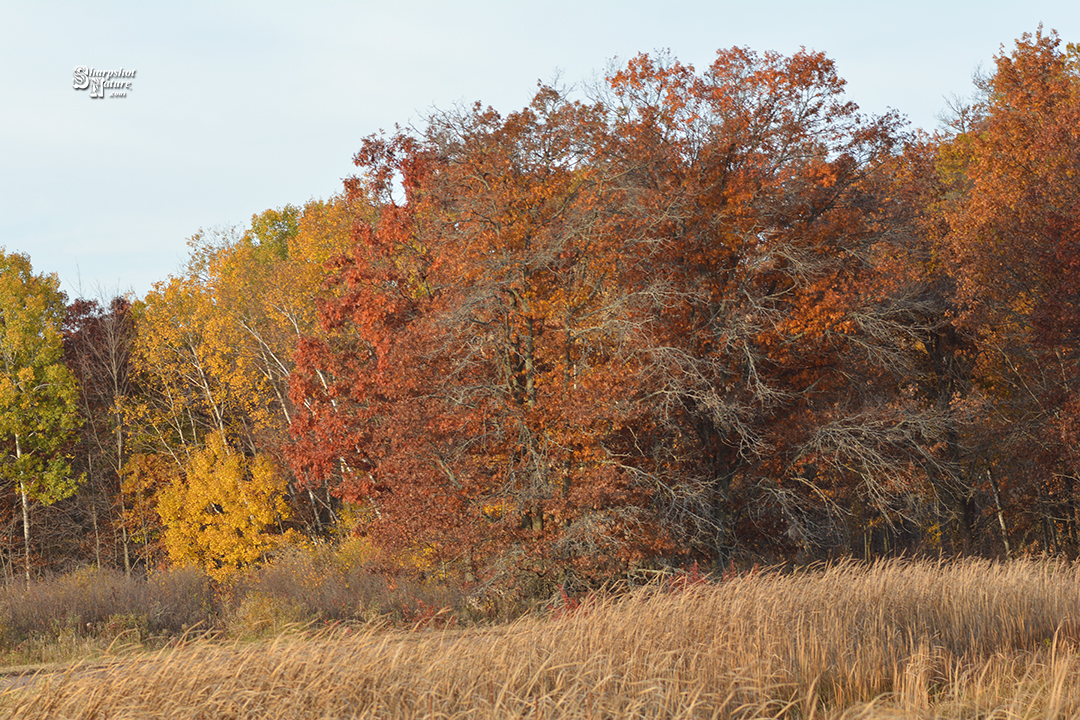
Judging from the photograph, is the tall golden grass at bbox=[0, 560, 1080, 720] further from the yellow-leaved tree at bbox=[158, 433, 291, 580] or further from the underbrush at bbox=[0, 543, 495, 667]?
the yellow-leaved tree at bbox=[158, 433, 291, 580]

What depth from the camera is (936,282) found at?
23.9 meters

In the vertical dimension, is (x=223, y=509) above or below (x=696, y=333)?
below

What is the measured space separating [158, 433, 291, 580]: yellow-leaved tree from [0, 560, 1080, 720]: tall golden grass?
21.3 m

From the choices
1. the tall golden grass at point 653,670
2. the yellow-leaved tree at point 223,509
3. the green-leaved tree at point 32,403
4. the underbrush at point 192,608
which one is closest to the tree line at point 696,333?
the underbrush at point 192,608

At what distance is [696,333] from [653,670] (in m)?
12.3

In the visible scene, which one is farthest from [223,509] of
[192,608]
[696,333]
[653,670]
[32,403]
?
[653,670]

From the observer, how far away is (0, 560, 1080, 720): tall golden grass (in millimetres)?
6992

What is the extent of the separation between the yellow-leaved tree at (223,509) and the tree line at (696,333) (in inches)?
113

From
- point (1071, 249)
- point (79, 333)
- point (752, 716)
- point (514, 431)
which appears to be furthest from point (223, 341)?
point (752, 716)

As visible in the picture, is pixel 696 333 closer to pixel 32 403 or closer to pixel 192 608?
pixel 192 608

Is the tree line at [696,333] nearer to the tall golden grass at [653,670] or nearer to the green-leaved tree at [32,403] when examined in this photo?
the tall golden grass at [653,670]

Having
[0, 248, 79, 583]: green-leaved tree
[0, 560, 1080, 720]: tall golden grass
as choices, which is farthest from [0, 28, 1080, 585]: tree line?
[0, 248, 79, 583]: green-leaved tree

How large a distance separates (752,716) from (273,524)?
2700 centimetres

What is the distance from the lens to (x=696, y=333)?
19.4 meters
